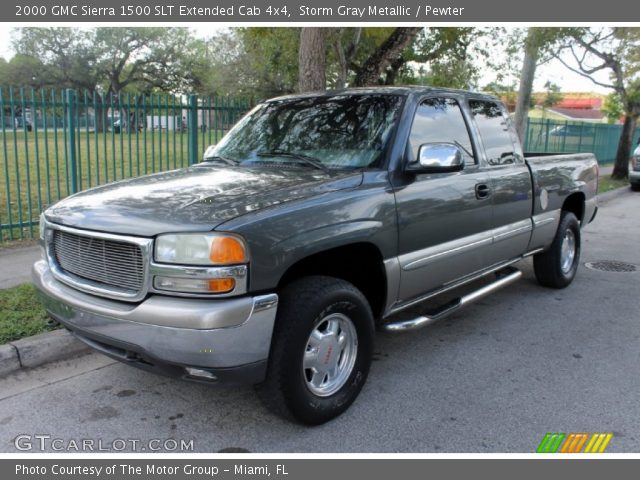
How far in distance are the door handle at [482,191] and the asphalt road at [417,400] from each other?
46.6 inches

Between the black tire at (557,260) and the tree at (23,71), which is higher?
the tree at (23,71)

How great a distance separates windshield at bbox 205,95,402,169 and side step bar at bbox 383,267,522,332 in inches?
42.6

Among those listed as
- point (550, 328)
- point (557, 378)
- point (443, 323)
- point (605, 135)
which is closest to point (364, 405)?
point (557, 378)

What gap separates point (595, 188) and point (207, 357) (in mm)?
5479

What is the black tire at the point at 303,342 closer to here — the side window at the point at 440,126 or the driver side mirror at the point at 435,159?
the driver side mirror at the point at 435,159

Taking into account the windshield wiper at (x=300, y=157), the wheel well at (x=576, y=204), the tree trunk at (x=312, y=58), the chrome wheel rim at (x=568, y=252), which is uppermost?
the tree trunk at (x=312, y=58)

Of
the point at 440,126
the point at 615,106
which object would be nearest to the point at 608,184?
the point at 615,106

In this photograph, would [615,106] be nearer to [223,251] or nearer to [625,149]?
[625,149]

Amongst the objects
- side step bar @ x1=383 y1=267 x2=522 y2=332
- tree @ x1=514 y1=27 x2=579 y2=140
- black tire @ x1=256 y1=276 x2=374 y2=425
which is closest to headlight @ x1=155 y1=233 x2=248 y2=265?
black tire @ x1=256 y1=276 x2=374 y2=425

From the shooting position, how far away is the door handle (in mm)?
4465

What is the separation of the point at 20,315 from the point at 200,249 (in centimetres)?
244

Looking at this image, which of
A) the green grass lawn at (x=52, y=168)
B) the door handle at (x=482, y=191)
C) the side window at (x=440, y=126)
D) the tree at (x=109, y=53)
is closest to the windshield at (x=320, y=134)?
the side window at (x=440, y=126)

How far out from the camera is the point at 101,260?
3.12 metres

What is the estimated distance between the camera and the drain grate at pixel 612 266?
23.4 feet
